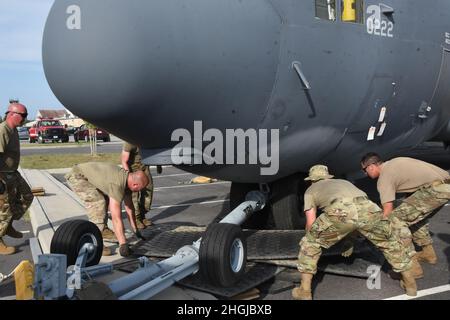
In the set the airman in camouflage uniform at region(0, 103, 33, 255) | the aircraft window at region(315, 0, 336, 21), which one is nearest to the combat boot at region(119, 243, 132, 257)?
the airman in camouflage uniform at region(0, 103, 33, 255)

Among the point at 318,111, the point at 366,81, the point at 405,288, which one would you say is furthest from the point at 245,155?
the point at 405,288

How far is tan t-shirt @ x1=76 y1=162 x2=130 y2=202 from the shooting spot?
17.8 feet

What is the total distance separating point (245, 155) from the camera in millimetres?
4195

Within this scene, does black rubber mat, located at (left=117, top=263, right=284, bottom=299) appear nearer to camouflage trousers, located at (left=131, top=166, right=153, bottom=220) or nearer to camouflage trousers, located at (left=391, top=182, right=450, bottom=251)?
camouflage trousers, located at (left=391, top=182, right=450, bottom=251)

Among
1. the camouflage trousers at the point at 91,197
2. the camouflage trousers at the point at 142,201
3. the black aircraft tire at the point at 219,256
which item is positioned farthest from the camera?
the camouflage trousers at the point at 142,201

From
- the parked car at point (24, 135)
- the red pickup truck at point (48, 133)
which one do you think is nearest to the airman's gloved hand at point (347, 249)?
the red pickup truck at point (48, 133)

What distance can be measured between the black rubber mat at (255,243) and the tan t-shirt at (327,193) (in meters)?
0.62

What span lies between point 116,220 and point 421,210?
3.29m

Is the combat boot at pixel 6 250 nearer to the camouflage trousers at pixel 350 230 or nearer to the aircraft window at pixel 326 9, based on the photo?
the camouflage trousers at pixel 350 230

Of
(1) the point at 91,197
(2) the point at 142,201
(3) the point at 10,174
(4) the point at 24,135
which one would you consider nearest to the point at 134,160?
(2) the point at 142,201

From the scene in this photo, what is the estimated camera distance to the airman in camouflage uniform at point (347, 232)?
4199 millimetres

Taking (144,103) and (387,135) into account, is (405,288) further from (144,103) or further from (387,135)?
(144,103)

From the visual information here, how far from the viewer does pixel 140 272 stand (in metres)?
3.91
